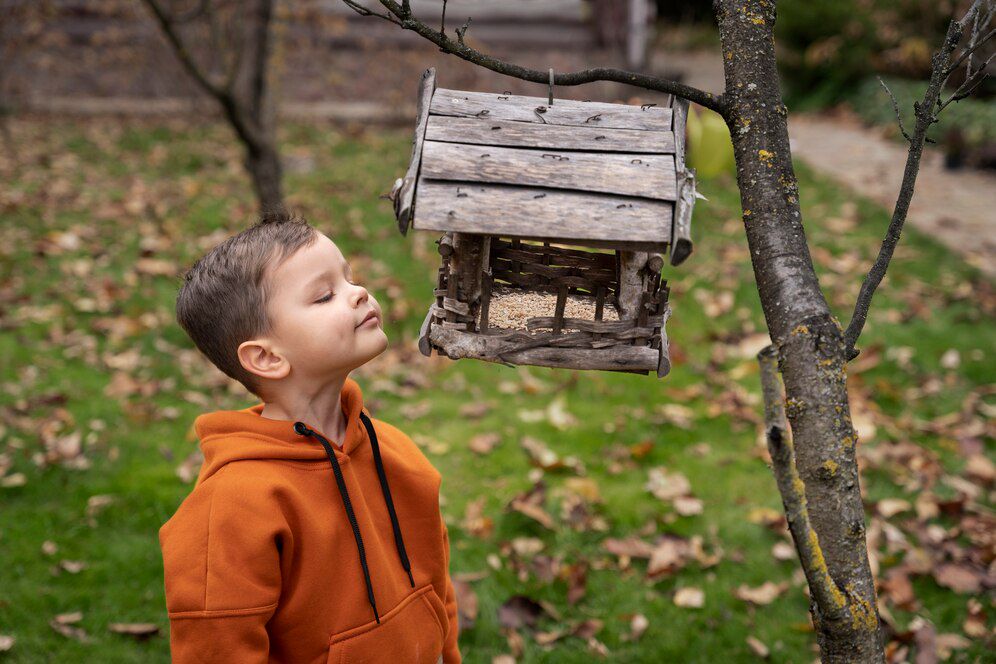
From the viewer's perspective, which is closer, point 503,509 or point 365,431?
point 365,431

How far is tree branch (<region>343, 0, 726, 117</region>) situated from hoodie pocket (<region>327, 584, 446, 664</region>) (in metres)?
1.14

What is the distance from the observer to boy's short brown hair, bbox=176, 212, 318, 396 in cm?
162

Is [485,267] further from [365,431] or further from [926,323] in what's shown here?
[926,323]

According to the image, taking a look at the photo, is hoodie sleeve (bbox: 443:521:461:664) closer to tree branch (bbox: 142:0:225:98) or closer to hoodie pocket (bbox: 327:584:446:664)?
hoodie pocket (bbox: 327:584:446:664)

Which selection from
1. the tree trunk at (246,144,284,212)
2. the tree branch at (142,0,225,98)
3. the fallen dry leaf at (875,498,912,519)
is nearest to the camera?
the fallen dry leaf at (875,498,912,519)

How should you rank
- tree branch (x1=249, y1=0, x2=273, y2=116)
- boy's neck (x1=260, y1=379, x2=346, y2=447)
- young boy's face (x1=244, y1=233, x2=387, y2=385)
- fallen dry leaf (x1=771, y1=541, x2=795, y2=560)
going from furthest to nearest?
tree branch (x1=249, y1=0, x2=273, y2=116) < fallen dry leaf (x1=771, y1=541, x2=795, y2=560) < boy's neck (x1=260, y1=379, x2=346, y2=447) < young boy's face (x1=244, y1=233, x2=387, y2=385)

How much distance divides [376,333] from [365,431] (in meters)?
0.33

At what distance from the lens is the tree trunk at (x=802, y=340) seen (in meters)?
1.46

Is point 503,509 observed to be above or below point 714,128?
below

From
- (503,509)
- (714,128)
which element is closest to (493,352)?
(503,509)

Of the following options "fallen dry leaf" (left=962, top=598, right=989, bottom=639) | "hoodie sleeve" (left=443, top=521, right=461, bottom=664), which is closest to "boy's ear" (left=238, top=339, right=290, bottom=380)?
"hoodie sleeve" (left=443, top=521, right=461, bottom=664)

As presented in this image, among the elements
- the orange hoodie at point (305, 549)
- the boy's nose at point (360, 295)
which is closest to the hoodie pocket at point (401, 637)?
the orange hoodie at point (305, 549)

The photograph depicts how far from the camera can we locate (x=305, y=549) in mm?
1595

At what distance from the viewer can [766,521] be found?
11.4ft
